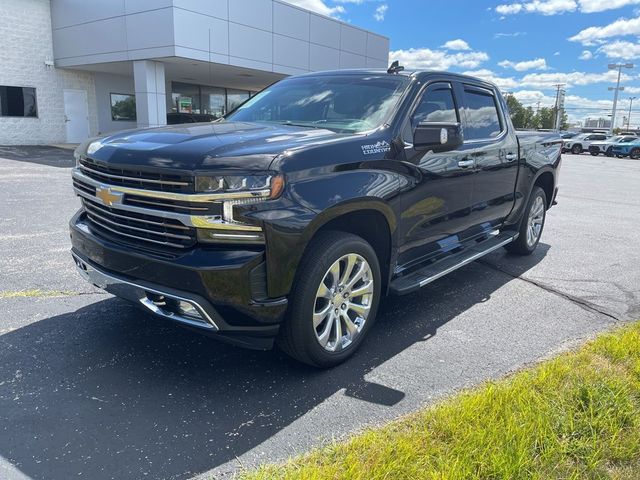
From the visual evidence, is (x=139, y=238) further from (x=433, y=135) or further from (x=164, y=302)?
(x=433, y=135)

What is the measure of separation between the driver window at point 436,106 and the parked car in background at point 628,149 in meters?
39.4

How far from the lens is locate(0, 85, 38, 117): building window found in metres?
22.4

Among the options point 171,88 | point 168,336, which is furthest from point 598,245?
point 171,88

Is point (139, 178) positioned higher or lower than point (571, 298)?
higher

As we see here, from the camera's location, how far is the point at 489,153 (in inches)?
199

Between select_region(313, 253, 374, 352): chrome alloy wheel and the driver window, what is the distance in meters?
→ 1.28

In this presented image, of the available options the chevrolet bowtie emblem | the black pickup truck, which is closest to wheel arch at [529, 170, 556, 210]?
the black pickup truck

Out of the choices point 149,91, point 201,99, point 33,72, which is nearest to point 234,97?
point 201,99

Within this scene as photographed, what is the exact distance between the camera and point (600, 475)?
7.79 feet

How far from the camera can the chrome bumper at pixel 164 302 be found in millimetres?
2846

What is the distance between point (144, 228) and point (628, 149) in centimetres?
4237

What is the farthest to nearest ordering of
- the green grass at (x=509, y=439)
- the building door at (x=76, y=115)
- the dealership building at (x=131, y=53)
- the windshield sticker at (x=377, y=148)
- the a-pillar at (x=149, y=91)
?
the building door at (x=76, y=115)
the a-pillar at (x=149, y=91)
the dealership building at (x=131, y=53)
the windshield sticker at (x=377, y=148)
the green grass at (x=509, y=439)

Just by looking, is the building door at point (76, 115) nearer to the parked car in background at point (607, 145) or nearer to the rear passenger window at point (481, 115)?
the rear passenger window at point (481, 115)

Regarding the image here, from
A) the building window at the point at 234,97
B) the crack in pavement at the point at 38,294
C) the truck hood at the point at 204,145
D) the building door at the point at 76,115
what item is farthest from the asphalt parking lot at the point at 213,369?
the building window at the point at 234,97
